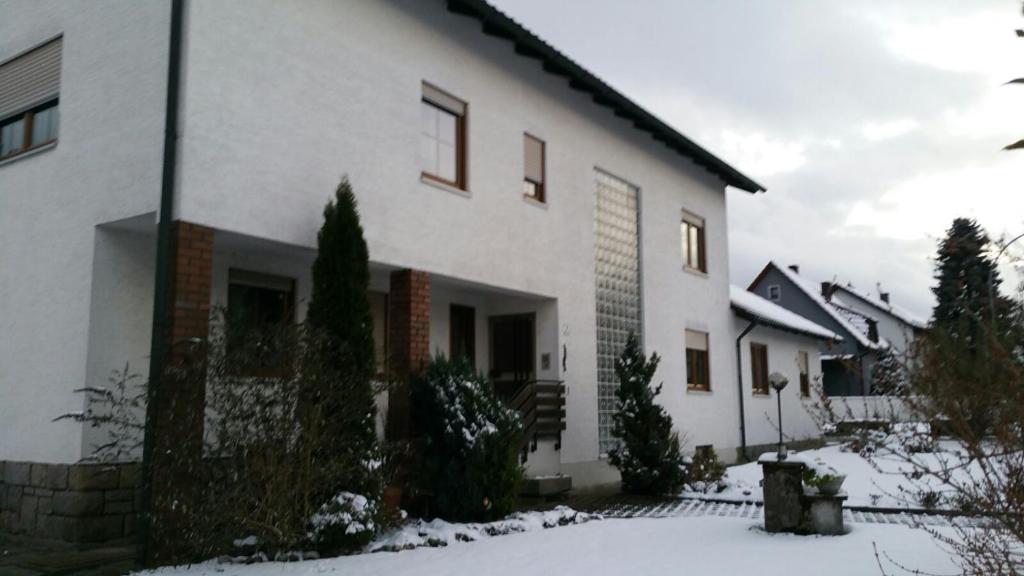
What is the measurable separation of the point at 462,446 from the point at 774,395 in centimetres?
1479

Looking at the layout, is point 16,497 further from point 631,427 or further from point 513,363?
point 631,427

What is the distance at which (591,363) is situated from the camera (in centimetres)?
1456

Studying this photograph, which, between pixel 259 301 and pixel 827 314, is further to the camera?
pixel 827 314

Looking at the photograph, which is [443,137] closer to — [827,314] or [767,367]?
[767,367]

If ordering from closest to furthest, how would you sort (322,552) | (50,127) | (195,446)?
(195,446) → (322,552) → (50,127)

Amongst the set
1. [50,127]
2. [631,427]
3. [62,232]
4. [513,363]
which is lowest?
[631,427]

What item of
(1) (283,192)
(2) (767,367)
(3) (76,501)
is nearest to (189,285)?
(1) (283,192)

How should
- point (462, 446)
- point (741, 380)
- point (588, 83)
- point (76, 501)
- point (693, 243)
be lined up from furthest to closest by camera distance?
point (741, 380), point (693, 243), point (588, 83), point (462, 446), point (76, 501)

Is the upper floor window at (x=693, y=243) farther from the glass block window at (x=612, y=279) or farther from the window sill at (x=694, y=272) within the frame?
the glass block window at (x=612, y=279)

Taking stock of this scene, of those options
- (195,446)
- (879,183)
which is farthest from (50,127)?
(879,183)

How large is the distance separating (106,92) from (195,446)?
14.4 feet

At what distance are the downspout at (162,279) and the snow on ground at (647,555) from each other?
75 cm

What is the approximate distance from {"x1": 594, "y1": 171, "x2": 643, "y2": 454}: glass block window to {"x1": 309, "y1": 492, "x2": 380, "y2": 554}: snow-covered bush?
7.45 m

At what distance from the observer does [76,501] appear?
8070 millimetres
